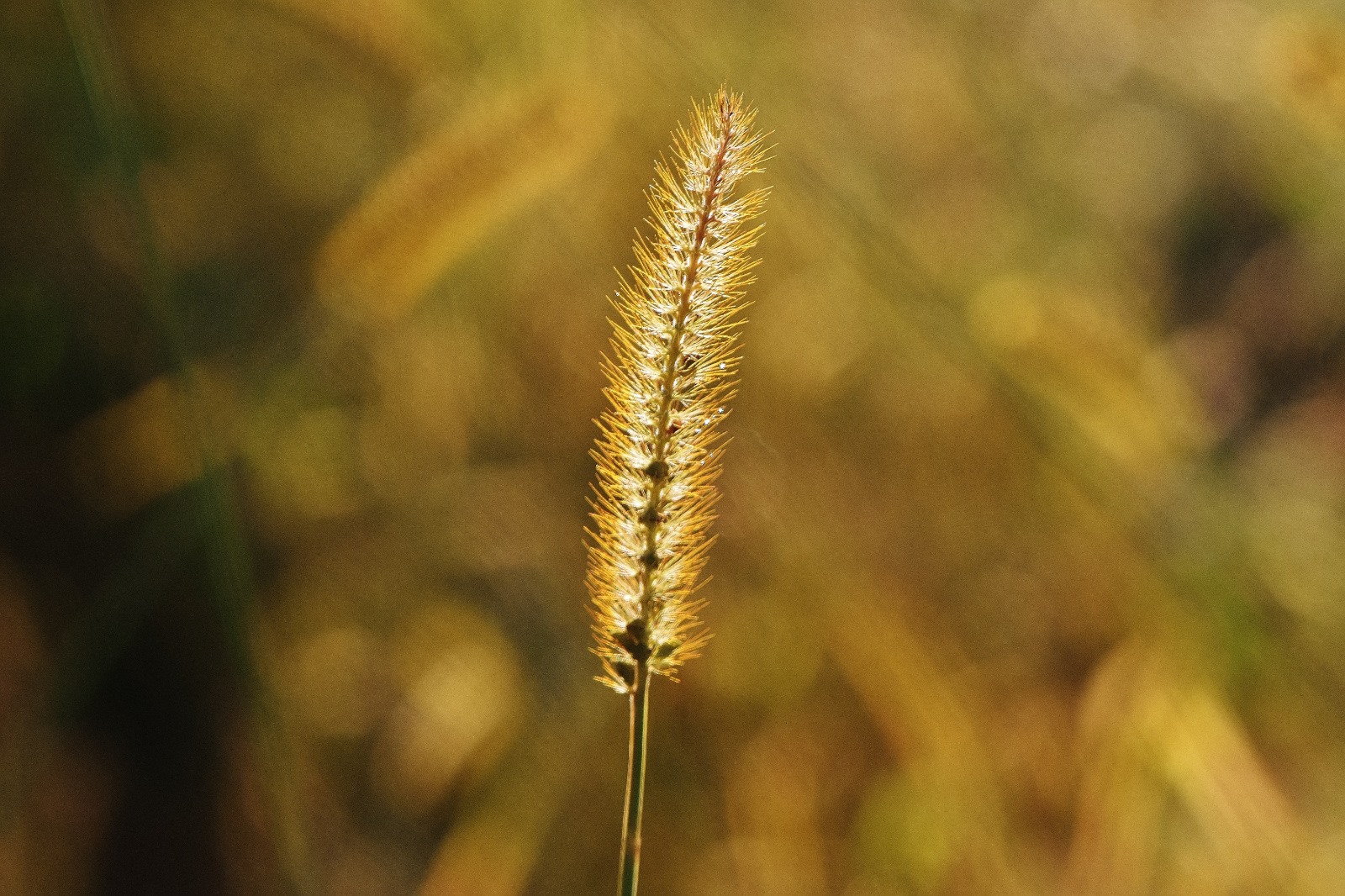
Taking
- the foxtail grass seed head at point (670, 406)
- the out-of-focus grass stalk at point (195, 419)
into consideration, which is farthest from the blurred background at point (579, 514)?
the foxtail grass seed head at point (670, 406)

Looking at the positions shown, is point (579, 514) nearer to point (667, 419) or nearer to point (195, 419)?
point (195, 419)

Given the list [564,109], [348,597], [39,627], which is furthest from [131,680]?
[564,109]

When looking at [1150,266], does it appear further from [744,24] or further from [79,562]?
[79,562]

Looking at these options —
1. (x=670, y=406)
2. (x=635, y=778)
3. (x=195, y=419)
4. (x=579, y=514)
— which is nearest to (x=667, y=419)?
(x=670, y=406)

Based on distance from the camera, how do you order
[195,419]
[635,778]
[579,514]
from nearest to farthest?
[635,778]
[195,419]
[579,514]

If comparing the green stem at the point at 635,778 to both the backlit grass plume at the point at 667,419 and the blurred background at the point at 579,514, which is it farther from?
the blurred background at the point at 579,514

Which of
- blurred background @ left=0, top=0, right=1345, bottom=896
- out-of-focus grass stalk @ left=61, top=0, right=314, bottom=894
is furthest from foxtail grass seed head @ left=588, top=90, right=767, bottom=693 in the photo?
blurred background @ left=0, top=0, right=1345, bottom=896

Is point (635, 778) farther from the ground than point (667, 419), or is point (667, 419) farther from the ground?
point (667, 419)
